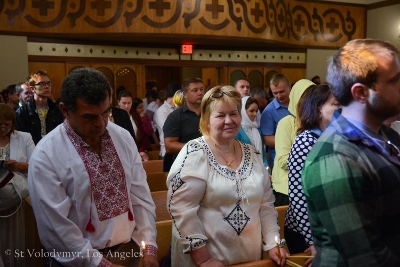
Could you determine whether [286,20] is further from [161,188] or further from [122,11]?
[161,188]

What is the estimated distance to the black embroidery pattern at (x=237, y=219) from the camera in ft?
7.66

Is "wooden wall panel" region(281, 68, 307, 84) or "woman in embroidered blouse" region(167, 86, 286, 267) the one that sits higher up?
"wooden wall panel" region(281, 68, 307, 84)

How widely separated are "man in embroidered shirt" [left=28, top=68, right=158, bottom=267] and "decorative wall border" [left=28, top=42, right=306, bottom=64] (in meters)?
7.29

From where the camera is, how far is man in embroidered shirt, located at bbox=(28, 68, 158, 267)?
191 cm

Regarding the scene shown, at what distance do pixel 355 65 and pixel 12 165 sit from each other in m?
2.83

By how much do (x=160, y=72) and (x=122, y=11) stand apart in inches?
186

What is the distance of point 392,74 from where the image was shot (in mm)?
1348

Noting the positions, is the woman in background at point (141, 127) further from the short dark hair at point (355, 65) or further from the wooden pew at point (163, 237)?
the short dark hair at point (355, 65)

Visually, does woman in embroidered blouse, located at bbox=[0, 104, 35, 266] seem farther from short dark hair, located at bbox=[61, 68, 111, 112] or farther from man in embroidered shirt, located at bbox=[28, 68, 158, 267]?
short dark hair, located at bbox=[61, 68, 111, 112]

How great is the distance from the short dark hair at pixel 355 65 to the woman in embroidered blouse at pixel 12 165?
2.72 meters

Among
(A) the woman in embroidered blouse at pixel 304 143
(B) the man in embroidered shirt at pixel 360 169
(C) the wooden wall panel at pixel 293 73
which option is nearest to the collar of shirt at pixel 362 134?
(B) the man in embroidered shirt at pixel 360 169

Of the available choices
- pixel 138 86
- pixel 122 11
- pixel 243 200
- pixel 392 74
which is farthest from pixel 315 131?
pixel 138 86

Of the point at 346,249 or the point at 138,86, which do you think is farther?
the point at 138,86

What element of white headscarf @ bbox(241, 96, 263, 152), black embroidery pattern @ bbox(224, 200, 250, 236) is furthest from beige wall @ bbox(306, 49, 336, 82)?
black embroidery pattern @ bbox(224, 200, 250, 236)
